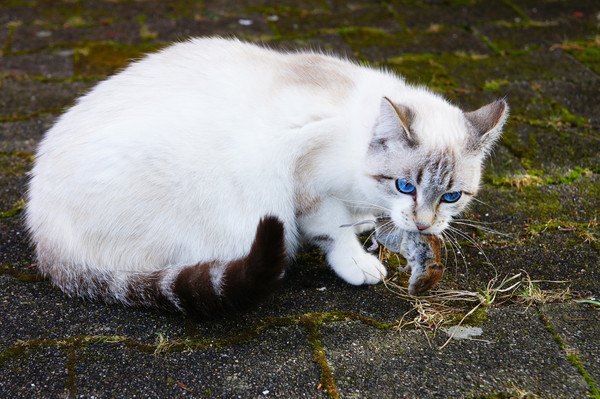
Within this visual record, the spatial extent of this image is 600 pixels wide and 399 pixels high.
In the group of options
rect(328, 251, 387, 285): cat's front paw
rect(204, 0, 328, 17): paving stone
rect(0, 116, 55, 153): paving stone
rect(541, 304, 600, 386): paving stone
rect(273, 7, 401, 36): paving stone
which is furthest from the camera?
rect(204, 0, 328, 17): paving stone

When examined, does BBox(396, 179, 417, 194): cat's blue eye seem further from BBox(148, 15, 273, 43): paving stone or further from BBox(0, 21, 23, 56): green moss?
BBox(0, 21, 23, 56): green moss

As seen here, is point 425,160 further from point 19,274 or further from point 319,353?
point 19,274

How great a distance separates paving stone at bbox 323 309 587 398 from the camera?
7.54ft

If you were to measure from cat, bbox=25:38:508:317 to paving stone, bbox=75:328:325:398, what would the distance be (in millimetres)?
202

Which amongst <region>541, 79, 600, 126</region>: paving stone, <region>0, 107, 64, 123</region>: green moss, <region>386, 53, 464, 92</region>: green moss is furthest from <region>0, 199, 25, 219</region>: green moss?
<region>541, 79, 600, 126</region>: paving stone

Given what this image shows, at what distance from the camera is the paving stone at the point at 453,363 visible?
7.54ft

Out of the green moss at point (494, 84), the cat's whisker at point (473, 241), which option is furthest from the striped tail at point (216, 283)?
the green moss at point (494, 84)

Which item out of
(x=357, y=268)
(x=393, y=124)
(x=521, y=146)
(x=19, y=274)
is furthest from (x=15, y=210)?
(x=521, y=146)

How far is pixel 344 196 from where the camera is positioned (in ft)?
9.38

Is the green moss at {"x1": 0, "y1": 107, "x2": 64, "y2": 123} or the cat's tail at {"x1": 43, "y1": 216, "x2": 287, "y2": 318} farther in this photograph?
the green moss at {"x1": 0, "y1": 107, "x2": 64, "y2": 123}

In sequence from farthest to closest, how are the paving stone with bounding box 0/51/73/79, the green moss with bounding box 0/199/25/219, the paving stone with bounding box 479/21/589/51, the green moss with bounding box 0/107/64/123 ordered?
the paving stone with bounding box 479/21/589/51, the paving stone with bounding box 0/51/73/79, the green moss with bounding box 0/107/64/123, the green moss with bounding box 0/199/25/219

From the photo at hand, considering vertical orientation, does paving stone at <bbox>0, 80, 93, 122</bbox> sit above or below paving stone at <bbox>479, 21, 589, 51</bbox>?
below

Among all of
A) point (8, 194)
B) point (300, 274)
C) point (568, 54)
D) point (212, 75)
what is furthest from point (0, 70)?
point (568, 54)

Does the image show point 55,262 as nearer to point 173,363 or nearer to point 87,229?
point 87,229
